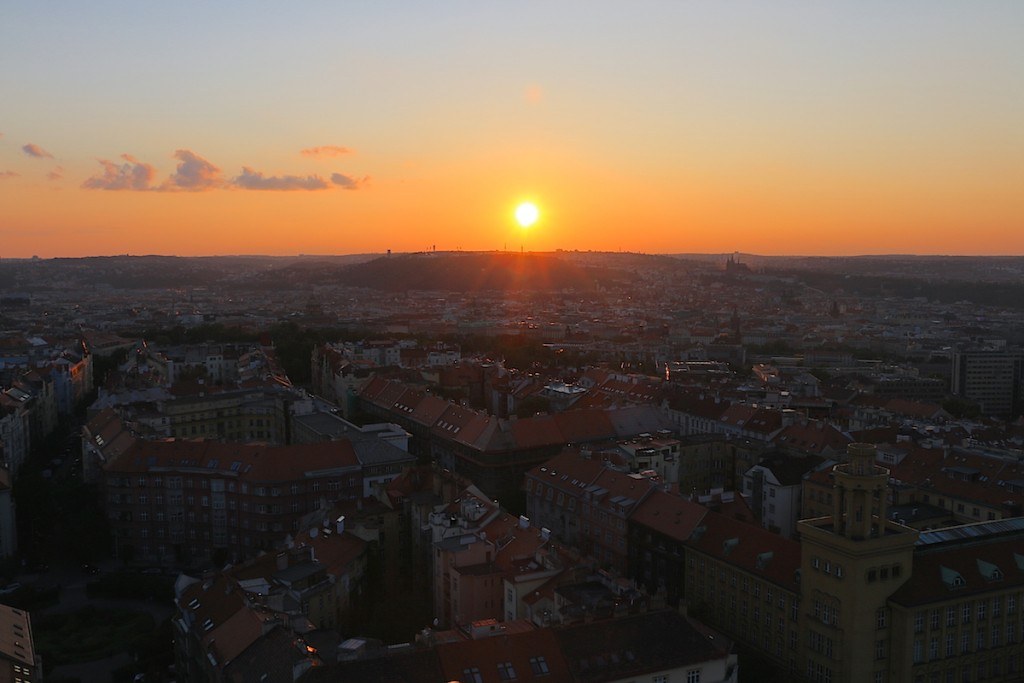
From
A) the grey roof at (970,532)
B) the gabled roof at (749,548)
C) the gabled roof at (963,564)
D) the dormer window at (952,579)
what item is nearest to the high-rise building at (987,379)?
the grey roof at (970,532)

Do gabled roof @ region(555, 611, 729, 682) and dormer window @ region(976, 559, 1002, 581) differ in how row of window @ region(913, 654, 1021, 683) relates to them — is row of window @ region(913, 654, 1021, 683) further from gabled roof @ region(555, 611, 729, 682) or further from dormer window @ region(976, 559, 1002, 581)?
gabled roof @ region(555, 611, 729, 682)

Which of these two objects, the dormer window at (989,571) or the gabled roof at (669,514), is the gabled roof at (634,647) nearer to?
the gabled roof at (669,514)

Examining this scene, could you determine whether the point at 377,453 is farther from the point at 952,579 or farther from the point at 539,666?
the point at 952,579

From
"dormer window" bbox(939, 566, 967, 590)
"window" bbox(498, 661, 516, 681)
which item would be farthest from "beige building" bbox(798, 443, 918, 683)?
"window" bbox(498, 661, 516, 681)

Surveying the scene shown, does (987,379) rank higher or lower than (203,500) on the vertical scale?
lower

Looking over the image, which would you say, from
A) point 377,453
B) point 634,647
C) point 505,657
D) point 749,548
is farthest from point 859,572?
point 377,453

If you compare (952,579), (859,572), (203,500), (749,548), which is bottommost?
(203,500)

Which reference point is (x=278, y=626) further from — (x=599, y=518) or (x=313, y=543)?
(x=599, y=518)
